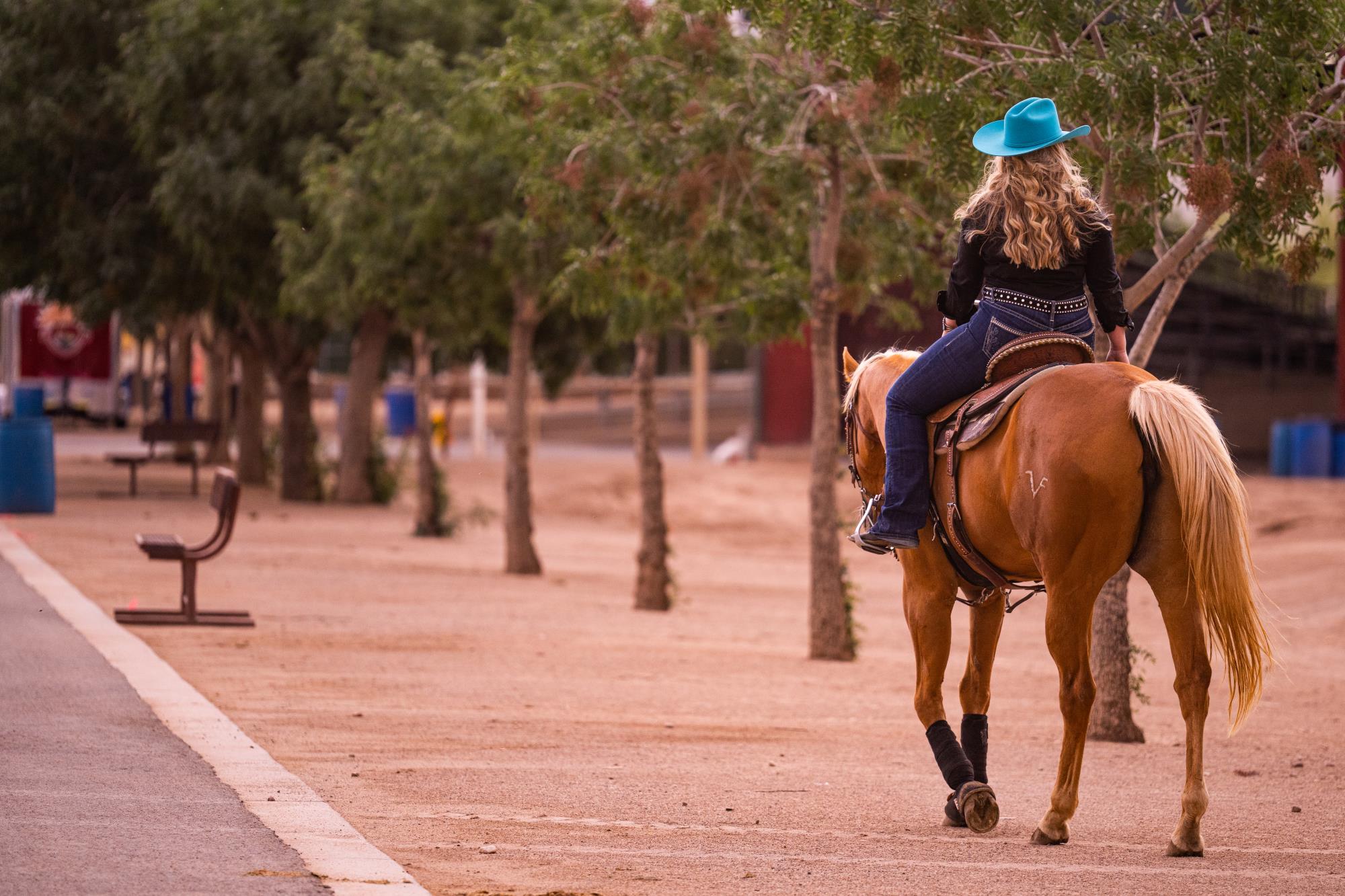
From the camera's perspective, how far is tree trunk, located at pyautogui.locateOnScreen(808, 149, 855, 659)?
14.3 meters

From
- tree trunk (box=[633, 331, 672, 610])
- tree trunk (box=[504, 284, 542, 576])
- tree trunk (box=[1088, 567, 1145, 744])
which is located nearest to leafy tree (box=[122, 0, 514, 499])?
tree trunk (box=[504, 284, 542, 576])

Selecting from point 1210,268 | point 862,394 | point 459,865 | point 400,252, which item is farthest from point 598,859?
point 1210,268

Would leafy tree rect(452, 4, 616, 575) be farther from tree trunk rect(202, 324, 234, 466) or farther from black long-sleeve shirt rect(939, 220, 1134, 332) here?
tree trunk rect(202, 324, 234, 466)

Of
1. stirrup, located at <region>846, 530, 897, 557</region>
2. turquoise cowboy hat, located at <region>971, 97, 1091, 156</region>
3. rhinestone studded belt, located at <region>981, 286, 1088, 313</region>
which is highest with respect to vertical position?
turquoise cowboy hat, located at <region>971, 97, 1091, 156</region>

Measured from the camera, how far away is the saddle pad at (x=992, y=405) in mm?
6621

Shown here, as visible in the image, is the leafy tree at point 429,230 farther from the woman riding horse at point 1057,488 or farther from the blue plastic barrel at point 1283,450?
the blue plastic barrel at point 1283,450

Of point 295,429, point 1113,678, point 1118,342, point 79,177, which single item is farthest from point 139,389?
point 1118,342

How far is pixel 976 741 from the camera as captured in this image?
289 inches

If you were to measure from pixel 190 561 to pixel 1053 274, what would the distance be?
862cm

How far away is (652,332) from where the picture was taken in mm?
18094

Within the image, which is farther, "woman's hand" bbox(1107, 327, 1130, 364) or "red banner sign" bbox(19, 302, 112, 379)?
"red banner sign" bbox(19, 302, 112, 379)

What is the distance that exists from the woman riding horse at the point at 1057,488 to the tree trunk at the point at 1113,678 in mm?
2968

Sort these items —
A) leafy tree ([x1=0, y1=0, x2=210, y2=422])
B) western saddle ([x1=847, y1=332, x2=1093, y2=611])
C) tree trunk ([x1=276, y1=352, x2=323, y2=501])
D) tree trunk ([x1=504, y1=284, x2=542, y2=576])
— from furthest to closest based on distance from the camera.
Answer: tree trunk ([x1=276, y1=352, x2=323, y2=501]) → leafy tree ([x1=0, y1=0, x2=210, y2=422]) → tree trunk ([x1=504, y1=284, x2=542, y2=576]) → western saddle ([x1=847, y1=332, x2=1093, y2=611])

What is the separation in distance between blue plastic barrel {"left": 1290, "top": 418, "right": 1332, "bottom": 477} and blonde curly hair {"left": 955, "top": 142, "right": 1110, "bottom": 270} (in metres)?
30.2
